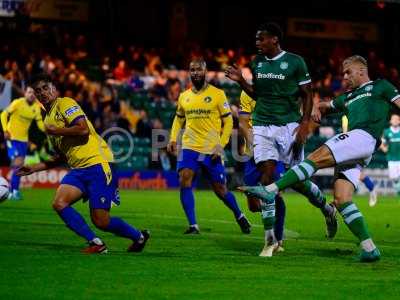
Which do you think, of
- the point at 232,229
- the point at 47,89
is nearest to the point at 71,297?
the point at 47,89

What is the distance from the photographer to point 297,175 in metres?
10.2

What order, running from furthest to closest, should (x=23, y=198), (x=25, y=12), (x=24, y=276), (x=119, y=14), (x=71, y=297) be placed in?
(x=119, y=14) < (x=25, y=12) < (x=23, y=198) < (x=24, y=276) < (x=71, y=297)

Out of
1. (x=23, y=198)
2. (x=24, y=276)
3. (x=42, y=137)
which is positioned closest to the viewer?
(x=24, y=276)

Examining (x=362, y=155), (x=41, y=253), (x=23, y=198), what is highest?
(x=362, y=155)

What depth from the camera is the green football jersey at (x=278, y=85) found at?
452 inches

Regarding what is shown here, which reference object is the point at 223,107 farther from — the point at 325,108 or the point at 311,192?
the point at 325,108

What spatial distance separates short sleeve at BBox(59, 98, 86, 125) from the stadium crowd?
50.2 ft

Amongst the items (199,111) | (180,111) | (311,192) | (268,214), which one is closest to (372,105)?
(268,214)

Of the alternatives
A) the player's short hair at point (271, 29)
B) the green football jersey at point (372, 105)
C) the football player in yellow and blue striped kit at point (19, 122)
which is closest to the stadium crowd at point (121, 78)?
the football player in yellow and blue striped kit at point (19, 122)

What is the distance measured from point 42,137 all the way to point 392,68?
55.2 feet

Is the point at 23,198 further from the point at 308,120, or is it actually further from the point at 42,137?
the point at 308,120

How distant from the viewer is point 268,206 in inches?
441

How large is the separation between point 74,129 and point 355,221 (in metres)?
3.10

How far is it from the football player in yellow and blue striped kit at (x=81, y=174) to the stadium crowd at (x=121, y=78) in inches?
600
